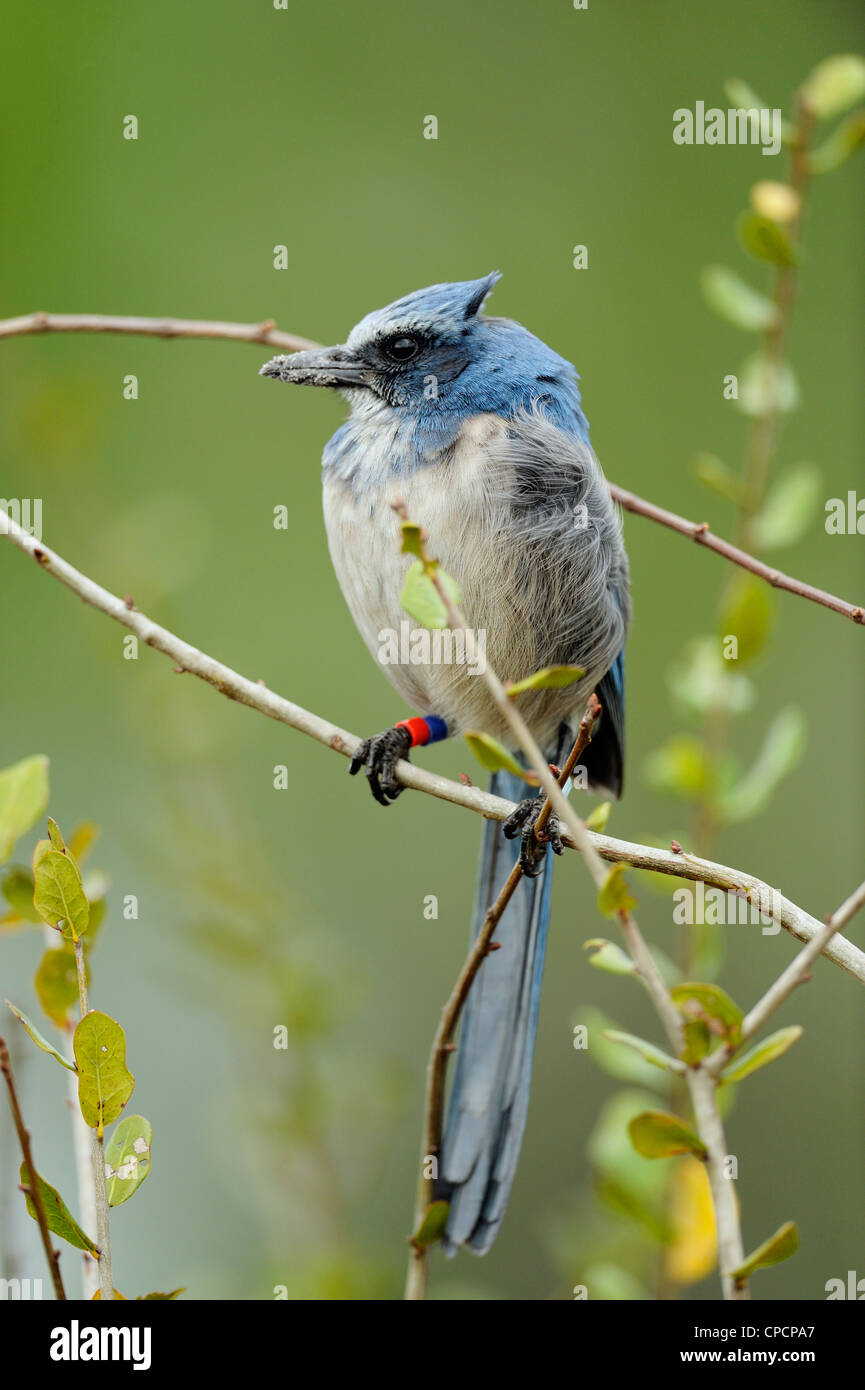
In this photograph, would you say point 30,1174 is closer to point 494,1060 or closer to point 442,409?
point 494,1060

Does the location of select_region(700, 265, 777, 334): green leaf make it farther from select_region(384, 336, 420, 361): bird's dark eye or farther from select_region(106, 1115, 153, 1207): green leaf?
select_region(106, 1115, 153, 1207): green leaf

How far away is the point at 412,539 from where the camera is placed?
3.71 ft

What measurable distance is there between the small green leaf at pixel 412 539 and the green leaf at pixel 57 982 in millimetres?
550

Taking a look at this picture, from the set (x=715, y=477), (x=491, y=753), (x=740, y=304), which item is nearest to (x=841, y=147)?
(x=740, y=304)

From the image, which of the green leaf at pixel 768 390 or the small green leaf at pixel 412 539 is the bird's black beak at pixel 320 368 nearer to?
the green leaf at pixel 768 390

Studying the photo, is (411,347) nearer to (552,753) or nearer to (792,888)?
(552,753)

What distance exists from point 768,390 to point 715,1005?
3.59ft

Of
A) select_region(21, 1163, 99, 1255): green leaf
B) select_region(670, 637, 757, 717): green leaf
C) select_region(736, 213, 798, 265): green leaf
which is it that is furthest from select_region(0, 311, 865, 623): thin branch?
select_region(21, 1163, 99, 1255): green leaf

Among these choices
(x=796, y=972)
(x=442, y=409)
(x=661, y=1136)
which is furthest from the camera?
(x=442, y=409)

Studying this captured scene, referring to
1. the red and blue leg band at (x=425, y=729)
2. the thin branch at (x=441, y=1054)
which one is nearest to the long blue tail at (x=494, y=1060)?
the red and blue leg band at (x=425, y=729)

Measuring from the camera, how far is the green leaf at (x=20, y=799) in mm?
1284

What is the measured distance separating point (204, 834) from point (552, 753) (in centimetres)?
93

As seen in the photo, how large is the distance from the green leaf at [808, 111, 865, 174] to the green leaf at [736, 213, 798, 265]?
0.30 feet
